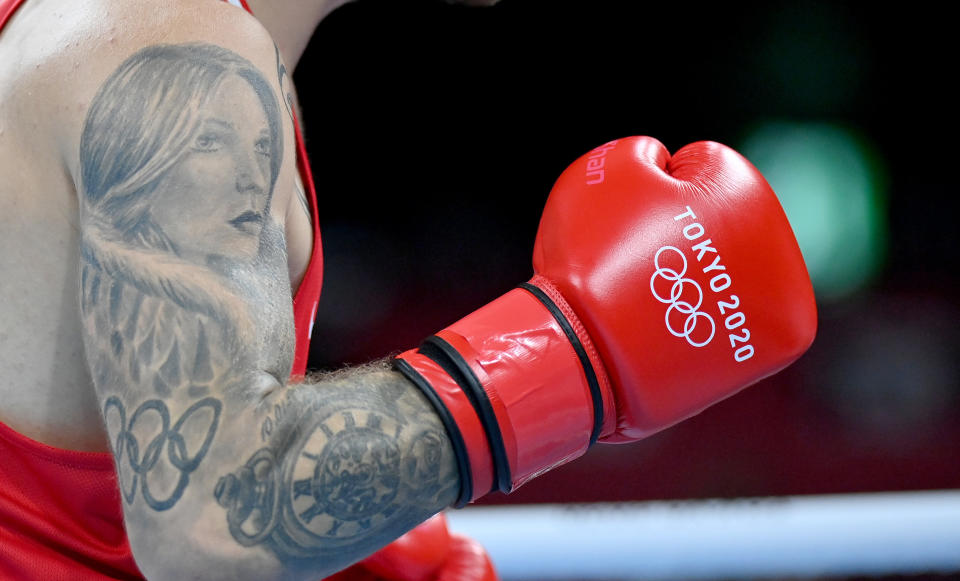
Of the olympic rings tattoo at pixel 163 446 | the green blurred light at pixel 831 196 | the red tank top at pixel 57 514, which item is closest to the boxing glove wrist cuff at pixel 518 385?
the olympic rings tattoo at pixel 163 446

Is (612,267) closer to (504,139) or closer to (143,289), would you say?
(143,289)

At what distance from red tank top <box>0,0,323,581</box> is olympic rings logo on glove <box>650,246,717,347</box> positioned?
49cm

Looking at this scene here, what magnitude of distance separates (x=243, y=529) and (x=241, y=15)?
1.39 feet

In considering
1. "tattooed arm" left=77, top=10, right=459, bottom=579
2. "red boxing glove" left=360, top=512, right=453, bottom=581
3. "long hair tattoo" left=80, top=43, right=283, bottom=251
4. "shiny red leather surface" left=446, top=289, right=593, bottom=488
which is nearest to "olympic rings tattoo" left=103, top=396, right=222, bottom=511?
"tattooed arm" left=77, top=10, right=459, bottom=579

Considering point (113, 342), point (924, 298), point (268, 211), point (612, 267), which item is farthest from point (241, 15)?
point (924, 298)

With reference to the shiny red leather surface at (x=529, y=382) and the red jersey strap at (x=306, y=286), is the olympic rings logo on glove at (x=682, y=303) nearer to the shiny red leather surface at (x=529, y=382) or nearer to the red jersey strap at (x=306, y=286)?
the shiny red leather surface at (x=529, y=382)

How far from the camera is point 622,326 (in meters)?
0.86

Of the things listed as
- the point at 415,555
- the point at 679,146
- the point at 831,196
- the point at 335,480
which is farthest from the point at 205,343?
the point at 831,196

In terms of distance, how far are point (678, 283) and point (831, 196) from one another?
2.07 metres

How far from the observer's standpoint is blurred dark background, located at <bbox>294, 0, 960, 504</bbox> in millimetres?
2527

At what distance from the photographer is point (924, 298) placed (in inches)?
106

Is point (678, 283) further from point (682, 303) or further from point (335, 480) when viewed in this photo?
point (335, 480)

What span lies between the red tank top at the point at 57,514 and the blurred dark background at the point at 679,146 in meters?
1.71

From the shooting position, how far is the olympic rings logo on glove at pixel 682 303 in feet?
2.83
